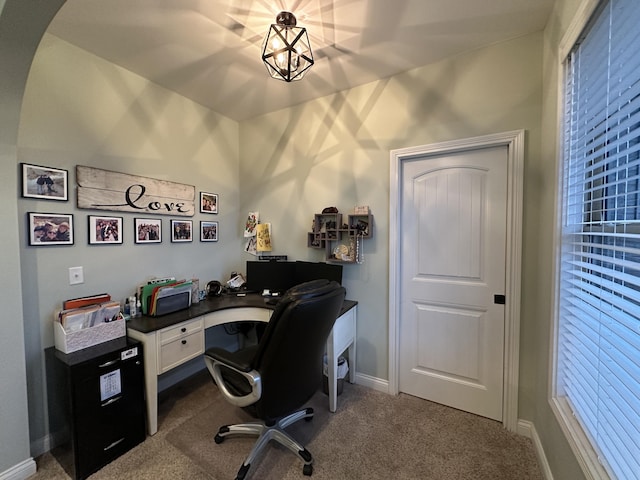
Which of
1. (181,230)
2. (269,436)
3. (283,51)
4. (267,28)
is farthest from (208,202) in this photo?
(269,436)

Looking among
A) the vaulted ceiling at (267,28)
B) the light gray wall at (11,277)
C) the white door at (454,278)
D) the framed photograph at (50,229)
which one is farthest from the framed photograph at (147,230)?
the white door at (454,278)

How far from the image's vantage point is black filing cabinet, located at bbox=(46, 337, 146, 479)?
1499 mm

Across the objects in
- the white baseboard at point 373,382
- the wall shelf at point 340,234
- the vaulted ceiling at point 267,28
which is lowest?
the white baseboard at point 373,382

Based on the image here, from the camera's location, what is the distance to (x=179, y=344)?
1.96 m

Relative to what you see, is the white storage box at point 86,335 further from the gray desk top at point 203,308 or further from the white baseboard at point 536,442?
the white baseboard at point 536,442

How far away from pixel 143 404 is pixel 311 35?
271 centimetres

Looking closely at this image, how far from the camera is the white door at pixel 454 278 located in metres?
1.94

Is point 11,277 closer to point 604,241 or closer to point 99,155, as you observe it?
point 99,155

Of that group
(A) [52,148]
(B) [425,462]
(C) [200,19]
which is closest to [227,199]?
(A) [52,148]

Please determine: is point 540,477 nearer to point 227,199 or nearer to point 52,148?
point 227,199

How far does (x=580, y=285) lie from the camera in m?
1.19

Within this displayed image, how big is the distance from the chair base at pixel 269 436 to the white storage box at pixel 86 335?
98 centimetres

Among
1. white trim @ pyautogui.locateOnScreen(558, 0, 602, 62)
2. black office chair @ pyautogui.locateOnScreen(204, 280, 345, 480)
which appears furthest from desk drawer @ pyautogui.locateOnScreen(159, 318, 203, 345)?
white trim @ pyautogui.locateOnScreen(558, 0, 602, 62)

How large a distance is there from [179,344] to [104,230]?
102 cm
